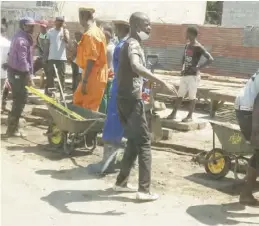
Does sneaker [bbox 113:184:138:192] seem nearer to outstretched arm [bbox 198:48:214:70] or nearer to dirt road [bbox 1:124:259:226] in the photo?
dirt road [bbox 1:124:259:226]

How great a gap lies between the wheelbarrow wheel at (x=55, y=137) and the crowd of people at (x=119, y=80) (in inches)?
19.8

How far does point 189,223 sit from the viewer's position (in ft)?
17.1

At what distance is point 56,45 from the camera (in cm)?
1187

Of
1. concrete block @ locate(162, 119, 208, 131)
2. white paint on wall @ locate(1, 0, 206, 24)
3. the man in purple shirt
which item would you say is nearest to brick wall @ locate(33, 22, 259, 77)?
white paint on wall @ locate(1, 0, 206, 24)

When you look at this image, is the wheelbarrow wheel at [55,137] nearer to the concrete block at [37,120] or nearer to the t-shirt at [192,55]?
the concrete block at [37,120]

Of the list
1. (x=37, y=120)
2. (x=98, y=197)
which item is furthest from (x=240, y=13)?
(x=98, y=197)

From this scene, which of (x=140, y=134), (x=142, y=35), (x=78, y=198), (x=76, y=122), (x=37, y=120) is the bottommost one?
(x=78, y=198)

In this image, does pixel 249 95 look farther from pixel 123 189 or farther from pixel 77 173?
pixel 77 173

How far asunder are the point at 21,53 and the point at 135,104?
3357 millimetres

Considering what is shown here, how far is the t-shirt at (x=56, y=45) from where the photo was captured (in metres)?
11.9

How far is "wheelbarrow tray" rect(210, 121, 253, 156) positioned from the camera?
631cm

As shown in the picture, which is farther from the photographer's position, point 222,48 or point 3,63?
point 222,48

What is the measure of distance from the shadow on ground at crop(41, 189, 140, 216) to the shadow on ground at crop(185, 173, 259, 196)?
3.64ft

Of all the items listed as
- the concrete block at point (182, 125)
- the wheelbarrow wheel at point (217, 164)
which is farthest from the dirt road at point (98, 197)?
the concrete block at point (182, 125)
